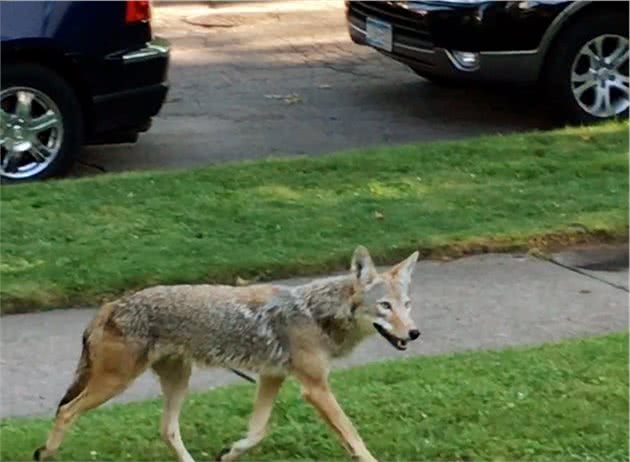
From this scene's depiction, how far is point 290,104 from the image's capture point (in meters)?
11.7

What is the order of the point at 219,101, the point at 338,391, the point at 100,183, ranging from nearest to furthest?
the point at 338,391
the point at 100,183
the point at 219,101

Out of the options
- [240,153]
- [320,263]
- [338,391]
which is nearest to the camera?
[338,391]

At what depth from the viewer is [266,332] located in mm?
4605

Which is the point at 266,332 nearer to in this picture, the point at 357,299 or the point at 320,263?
the point at 357,299

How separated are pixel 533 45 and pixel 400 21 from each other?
0.99 m

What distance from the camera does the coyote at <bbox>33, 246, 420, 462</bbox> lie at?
4566 mm

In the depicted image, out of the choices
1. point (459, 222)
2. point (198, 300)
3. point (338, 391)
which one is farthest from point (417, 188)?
point (198, 300)

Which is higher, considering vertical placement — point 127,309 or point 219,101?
point 127,309

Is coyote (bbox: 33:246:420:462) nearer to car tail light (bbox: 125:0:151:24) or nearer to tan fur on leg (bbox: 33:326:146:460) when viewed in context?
tan fur on leg (bbox: 33:326:146:460)

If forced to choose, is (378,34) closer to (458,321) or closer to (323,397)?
(458,321)

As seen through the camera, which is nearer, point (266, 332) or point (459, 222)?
point (266, 332)

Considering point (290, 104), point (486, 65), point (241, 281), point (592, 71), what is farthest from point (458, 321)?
point (290, 104)

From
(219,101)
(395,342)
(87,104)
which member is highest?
(395,342)

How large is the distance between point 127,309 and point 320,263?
8.71 ft
